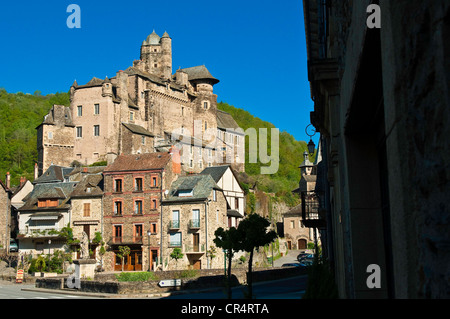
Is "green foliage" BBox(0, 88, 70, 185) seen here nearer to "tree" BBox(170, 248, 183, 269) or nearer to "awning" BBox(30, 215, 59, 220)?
"awning" BBox(30, 215, 59, 220)

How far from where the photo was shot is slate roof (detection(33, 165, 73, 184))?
66.4 m

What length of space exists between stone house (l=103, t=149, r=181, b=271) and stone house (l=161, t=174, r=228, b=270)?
3.13 feet

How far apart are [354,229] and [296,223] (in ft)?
218

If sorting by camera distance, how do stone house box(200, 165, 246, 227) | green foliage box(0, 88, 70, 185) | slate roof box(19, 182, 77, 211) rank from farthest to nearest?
green foliage box(0, 88, 70, 185), slate roof box(19, 182, 77, 211), stone house box(200, 165, 246, 227)

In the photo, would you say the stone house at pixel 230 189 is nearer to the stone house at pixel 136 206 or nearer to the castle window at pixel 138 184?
the stone house at pixel 136 206

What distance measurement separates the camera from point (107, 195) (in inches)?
1932

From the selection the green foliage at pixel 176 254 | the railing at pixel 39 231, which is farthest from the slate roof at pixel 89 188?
the green foliage at pixel 176 254

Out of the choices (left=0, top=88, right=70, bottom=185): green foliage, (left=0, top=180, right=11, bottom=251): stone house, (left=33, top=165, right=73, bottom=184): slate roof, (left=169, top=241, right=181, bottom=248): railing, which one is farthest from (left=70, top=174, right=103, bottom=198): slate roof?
(left=0, top=88, right=70, bottom=185): green foliage

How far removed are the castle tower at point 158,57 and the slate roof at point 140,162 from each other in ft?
170

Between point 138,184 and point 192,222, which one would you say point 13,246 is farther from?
point 192,222

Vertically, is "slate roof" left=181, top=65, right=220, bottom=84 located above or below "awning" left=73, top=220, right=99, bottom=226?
above

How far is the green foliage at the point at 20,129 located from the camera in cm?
10012

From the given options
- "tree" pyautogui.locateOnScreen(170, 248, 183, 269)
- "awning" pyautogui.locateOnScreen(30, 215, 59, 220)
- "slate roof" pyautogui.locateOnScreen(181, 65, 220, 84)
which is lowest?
"tree" pyautogui.locateOnScreen(170, 248, 183, 269)
